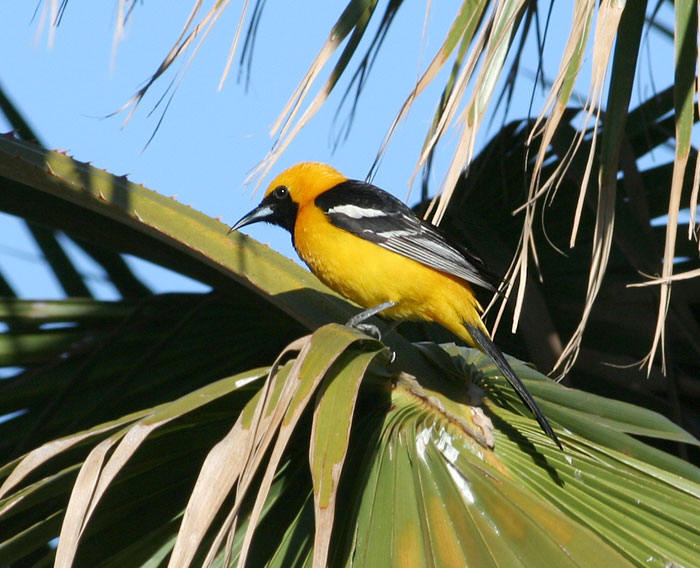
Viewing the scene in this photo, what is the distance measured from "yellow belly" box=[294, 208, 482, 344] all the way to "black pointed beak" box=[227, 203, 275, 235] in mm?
754

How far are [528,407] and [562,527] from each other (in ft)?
2.45

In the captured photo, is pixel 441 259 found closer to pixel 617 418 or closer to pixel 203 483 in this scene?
pixel 617 418

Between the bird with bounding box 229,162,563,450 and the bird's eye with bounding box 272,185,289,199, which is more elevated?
the bird's eye with bounding box 272,185,289,199

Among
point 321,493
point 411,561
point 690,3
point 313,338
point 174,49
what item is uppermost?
point 174,49

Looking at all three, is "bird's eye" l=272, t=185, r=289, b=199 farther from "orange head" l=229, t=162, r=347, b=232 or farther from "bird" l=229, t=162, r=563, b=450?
"bird" l=229, t=162, r=563, b=450

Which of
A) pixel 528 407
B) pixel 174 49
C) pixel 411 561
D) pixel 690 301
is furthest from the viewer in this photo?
pixel 690 301

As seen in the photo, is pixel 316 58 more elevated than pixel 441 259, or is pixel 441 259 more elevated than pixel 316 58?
pixel 316 58

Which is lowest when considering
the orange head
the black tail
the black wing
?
the black tail

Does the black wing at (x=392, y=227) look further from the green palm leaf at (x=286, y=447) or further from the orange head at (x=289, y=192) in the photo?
the green palm leaf at (x=286, y=447)

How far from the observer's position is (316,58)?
7.80 feet

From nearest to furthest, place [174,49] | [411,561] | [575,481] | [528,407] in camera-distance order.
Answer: [411,561]
[575,481]
[174,49]
[528,407]

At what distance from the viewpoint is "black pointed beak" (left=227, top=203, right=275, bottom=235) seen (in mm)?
4703

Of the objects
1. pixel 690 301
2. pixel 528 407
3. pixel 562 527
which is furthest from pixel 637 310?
pixel 562 527

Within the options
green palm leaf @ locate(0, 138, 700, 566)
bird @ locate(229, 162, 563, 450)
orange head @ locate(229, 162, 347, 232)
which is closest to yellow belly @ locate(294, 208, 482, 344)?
bird @ locate(229, 162, 563, 450)
